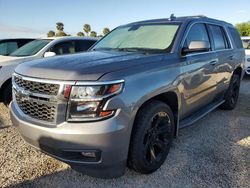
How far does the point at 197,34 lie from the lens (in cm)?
437

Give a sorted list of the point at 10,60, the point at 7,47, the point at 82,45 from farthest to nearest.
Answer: the point at 7,47, the point at 82,45, the point at 10,60

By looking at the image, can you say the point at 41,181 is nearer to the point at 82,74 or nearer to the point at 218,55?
the point at 82,74

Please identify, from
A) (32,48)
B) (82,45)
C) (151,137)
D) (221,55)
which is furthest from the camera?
(82,45)

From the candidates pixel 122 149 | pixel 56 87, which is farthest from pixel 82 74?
pixel 122 149

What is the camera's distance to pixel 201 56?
165 inches

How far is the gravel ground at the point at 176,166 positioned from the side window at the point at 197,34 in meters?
1.49

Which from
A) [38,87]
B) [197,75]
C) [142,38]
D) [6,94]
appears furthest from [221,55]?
[6,94]

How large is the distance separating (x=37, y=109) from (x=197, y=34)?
106 inches

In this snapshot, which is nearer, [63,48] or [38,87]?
[38,87]

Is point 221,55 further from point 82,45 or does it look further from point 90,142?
point 82,45

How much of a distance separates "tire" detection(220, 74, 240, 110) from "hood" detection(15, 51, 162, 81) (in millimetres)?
3112

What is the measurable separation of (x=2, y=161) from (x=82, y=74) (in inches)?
70.5

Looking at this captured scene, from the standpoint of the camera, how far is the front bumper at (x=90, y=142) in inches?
103

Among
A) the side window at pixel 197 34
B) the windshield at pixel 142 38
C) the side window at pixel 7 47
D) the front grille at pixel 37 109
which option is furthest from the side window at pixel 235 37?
the side window at pixel 7 47
